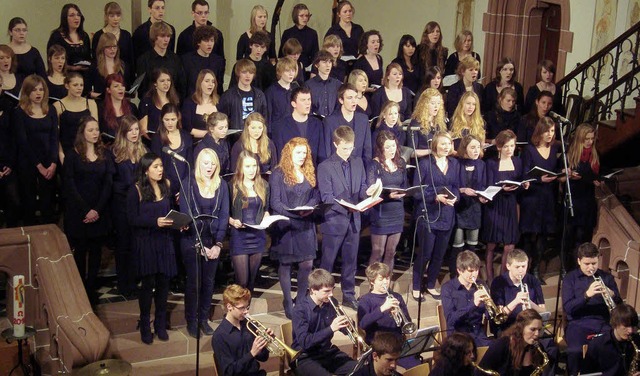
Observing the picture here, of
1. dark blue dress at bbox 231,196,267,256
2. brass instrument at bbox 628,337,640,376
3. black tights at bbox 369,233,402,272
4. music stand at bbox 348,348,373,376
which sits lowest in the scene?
brass instrument at bbox 628,337,640,376

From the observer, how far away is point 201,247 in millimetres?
6473

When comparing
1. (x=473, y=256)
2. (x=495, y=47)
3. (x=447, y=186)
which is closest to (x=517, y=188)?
(x=447, y=186)

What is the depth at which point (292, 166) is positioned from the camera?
7.33 metres

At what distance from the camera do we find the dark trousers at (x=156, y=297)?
6875 millimetres

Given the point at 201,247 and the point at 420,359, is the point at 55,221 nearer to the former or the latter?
the point at 201,247

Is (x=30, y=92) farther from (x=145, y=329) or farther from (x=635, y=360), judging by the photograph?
(x=635, y=360)

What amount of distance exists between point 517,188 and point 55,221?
3.88 meters

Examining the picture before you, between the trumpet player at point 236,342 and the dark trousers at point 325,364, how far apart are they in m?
0.42

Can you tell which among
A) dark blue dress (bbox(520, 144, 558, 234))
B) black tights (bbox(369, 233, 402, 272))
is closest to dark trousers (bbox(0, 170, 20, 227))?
black tights (bbox(369, 233, 402, 272))

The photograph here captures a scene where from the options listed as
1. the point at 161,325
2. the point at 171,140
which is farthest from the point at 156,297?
the point at 171,140

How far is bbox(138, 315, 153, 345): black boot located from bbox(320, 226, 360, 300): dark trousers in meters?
A: 1.48

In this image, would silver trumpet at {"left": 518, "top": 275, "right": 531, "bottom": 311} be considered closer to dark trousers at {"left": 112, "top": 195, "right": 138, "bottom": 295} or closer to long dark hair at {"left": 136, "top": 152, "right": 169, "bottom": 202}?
long dark hair at {"left": 136, "top": 152, "right": 169, "bottom": 202}

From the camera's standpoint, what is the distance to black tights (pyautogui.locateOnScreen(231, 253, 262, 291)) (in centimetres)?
716

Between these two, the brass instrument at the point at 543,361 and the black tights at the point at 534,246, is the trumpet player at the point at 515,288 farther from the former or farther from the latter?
the black tights at the point at 534,246
